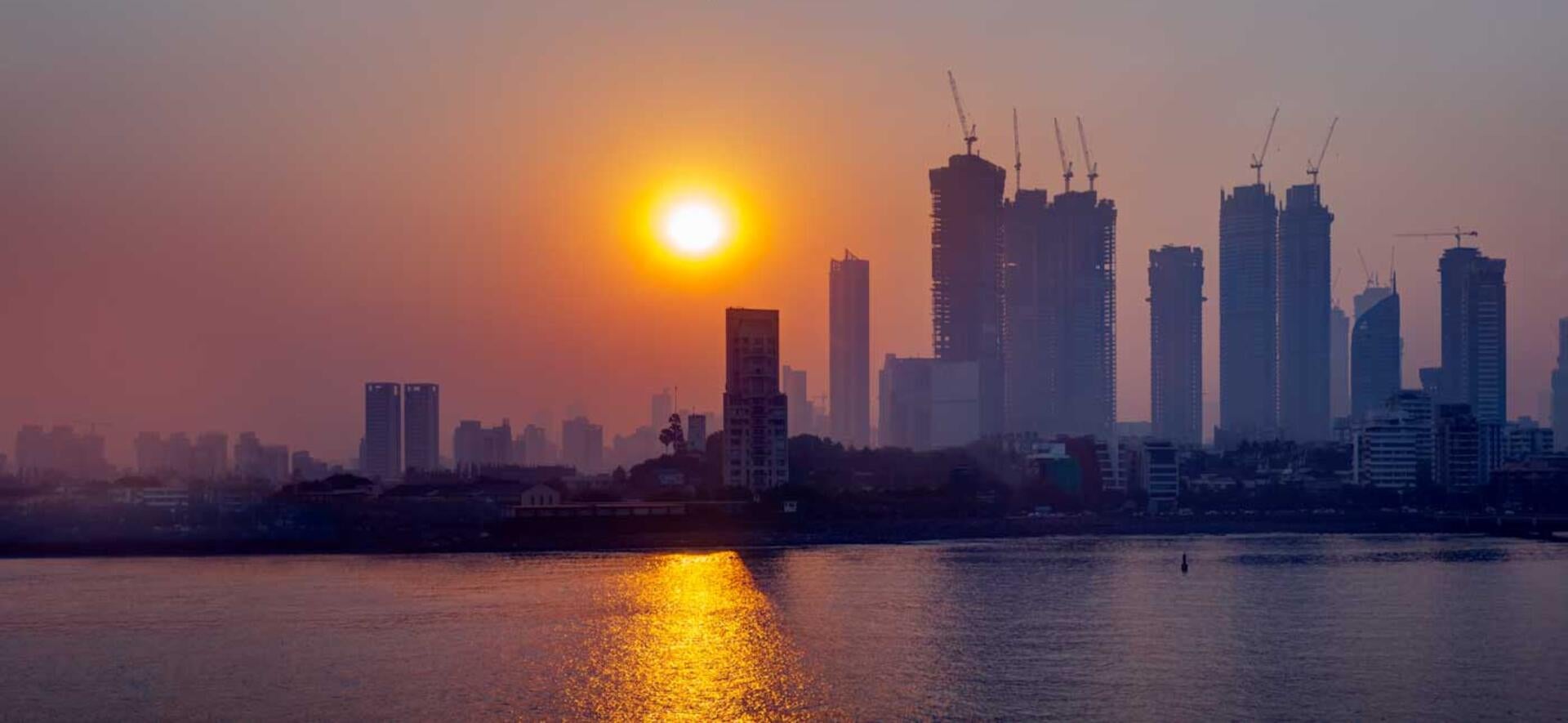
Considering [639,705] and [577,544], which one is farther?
[577,544]

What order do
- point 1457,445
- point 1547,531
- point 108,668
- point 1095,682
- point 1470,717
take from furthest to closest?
point 1457,445, point 1547,531, point 108,668, point 1095,682, point 1470,717

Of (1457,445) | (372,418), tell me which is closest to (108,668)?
(1457,445)

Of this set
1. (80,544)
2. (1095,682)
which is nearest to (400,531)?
(80,544)

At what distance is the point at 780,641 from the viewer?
44969mm

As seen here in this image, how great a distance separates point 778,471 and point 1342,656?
7192 centimetres

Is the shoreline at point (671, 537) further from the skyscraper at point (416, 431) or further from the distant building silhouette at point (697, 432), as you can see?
the skyscraper at point (416, 431)

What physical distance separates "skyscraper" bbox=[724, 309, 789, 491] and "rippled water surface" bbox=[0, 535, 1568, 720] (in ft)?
127

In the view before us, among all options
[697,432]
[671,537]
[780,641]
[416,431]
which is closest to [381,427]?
[416,431]

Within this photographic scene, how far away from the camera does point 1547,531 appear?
107 metres

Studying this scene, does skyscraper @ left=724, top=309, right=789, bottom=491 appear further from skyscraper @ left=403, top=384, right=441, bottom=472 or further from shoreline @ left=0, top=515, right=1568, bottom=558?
skyscraper @ left=403, top=384, right=441, bottom=472

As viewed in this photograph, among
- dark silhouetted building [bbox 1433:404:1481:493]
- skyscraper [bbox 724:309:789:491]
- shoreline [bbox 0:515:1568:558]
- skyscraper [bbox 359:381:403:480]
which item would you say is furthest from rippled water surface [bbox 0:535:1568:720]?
skyscraper [bbox 359:381:403:480]

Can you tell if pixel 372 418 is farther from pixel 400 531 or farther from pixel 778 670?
pixel 778 670

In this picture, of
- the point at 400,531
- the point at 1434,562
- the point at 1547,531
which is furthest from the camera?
the point at 1547,531

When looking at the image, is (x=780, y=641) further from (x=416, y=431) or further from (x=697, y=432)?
(x=416, y=431)
